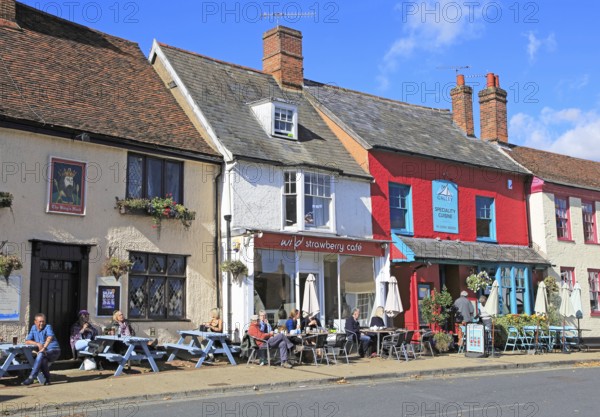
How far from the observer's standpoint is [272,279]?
18.7 m

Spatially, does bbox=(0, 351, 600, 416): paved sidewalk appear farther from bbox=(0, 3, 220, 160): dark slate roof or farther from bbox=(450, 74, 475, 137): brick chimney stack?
bbox=(450, 74, 475, 137): brick chimney stack

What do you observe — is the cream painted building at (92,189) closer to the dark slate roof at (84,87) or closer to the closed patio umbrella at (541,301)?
the dark slate roof at (84,87)

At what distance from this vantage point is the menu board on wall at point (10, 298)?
562 inches

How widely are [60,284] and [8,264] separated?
5.69 feet

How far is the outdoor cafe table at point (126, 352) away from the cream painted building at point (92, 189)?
133 centimetres

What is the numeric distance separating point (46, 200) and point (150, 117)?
4.10m

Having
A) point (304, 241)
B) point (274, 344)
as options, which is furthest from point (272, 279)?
point (274, 344)

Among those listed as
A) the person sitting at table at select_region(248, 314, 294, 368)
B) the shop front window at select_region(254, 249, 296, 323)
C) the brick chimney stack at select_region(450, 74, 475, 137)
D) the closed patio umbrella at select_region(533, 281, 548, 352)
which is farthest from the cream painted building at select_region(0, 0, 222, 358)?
the brick chimney stack at select_region(450, 74, 475, 137)

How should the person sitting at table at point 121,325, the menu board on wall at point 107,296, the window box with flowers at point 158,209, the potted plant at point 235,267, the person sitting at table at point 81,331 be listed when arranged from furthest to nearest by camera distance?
the potted plant at point 235,267 → the window box with flowers at point 158,209 → the menu board on wall at point 107,296 → the person sitting at table at point 121,325 → the person sitting at table at point 81,331

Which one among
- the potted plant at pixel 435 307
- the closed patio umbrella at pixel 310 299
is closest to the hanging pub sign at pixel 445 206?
the potted plant at pixel 435 307

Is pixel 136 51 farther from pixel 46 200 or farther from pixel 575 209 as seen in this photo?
pixel 575 209

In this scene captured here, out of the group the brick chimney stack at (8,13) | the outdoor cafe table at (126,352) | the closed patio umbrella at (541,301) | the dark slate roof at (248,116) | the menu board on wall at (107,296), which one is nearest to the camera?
the outdoor cafe table at (126,352)

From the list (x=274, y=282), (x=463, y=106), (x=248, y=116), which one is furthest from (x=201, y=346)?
(x=463, y=106)

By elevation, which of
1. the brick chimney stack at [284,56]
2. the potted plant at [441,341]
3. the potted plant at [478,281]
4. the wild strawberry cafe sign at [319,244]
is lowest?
the potted plant at [441,341]
